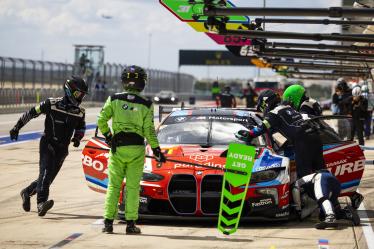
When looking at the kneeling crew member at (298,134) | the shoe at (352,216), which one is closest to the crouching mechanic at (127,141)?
the kneeling crew member at (298,134)

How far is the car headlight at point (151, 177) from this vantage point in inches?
355

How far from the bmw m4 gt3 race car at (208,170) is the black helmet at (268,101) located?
1.63 m

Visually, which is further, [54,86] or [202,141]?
[54,86]

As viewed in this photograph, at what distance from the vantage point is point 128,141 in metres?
8.57

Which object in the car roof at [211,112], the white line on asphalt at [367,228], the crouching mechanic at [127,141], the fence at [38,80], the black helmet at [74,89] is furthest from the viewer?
the fence at [38,80]

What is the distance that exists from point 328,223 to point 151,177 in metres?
1.94

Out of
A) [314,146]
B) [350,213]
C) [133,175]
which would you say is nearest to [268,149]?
[314,146]

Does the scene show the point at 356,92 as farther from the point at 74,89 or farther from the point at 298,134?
the point at 74,89

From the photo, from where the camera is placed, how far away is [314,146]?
31.6 feet

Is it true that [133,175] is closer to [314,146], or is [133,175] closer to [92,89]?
[314,146]

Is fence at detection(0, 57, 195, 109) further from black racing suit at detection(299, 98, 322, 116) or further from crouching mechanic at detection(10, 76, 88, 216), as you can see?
crouching mechanic at detection(10, 76, 88, 216)

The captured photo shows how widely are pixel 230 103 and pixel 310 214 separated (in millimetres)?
17734

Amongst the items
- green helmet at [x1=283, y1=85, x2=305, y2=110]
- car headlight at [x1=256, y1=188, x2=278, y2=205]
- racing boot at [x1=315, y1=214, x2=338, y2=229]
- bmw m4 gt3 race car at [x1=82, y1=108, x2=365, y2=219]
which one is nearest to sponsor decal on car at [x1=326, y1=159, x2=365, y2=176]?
bmw m4 gt3 race car at [x1=82, y1=108, x2=365, y2=219]

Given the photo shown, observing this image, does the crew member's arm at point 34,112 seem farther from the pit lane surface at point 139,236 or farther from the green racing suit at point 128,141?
the green racing suit at point 128,141
